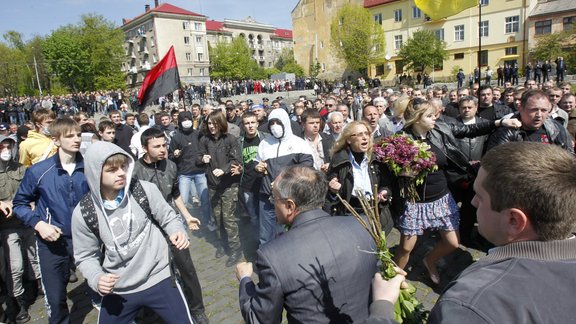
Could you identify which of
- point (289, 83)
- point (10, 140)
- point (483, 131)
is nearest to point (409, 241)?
point (483, 131)

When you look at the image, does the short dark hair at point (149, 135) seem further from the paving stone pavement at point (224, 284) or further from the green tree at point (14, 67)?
the green tree at point (14, 67)

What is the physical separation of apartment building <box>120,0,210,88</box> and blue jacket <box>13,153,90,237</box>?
225 ft

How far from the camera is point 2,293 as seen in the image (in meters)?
4.83

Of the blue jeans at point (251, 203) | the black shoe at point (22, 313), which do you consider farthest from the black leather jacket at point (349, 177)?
the black shoe at point (22, 313)

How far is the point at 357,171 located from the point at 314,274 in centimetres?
233

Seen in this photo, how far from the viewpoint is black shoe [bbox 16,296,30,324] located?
4.34 m

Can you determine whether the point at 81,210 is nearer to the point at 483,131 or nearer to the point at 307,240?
the point at 307,240

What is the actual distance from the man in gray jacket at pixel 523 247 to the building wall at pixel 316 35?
6061 centimetres

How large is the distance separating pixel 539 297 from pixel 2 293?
6.00 metres

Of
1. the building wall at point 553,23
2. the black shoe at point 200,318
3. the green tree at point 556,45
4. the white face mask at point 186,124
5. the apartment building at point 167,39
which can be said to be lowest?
the black shoe at point 200,318

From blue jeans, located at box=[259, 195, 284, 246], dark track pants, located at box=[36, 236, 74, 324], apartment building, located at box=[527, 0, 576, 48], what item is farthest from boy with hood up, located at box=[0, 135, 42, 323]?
apartment building, located at box=[527, 0, 576, 48]

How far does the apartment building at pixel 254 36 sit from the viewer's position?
86.7 metres

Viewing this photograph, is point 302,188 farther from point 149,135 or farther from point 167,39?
point 167,39

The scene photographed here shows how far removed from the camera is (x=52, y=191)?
3496mm
